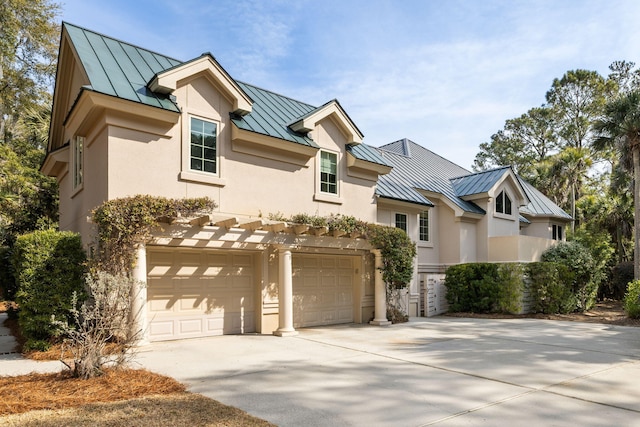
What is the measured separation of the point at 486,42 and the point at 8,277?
17.9 m

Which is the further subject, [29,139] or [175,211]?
[29,139]

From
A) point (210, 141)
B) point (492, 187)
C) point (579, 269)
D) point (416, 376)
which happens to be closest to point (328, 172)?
point (210, 141)

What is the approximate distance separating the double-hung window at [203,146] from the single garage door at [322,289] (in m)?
3.91

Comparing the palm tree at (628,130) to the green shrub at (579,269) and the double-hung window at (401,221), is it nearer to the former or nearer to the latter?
the green shrub at (579,269)

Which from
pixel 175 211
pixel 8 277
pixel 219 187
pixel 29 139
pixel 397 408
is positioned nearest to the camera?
pixel 397 408

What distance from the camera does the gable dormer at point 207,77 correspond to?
36.8 ft

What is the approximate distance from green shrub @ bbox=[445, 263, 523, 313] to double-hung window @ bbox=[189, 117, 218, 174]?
11.8 m

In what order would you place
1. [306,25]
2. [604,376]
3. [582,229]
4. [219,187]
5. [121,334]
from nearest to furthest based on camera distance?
[604,376], [121,334], [219,187], [306,25], [582,229]

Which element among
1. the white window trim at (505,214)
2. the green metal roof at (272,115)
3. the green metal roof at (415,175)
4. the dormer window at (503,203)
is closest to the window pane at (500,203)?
the dormer window at (503,203)

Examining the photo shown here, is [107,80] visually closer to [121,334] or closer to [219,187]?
[219,187]

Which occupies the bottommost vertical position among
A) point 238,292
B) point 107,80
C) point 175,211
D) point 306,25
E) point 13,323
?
point 13,323

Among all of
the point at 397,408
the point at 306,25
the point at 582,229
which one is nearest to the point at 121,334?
the point at 397,408

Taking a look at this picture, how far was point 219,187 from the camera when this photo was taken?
39.5ft

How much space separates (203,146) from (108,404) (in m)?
7.52
